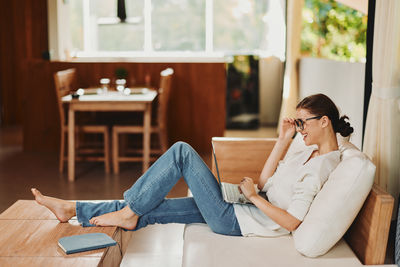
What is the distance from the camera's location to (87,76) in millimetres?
5801

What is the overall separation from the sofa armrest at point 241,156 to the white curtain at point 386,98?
25.9 inches

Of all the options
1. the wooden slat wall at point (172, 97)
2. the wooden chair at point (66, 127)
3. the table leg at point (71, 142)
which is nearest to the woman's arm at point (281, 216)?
the table leg at point (71, 142)

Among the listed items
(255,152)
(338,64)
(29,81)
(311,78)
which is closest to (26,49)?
(29,81)

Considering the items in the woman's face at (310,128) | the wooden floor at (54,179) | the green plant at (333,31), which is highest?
the green plant at (333,31)

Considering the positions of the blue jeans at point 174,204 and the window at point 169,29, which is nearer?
the blue jeans at point 174,204

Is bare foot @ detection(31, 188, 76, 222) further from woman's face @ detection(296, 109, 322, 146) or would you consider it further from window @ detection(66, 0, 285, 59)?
window @ detection(66, 0, 285, 59)

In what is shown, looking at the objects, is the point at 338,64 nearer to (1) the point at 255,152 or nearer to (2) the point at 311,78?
(2) the point at 311,78

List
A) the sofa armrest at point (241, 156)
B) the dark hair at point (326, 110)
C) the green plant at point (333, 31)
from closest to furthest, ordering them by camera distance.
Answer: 1. the dark hair at point (326, 110)
2. the sofa armrest at point (241, 156)
3. the green plant at point (333, 31)

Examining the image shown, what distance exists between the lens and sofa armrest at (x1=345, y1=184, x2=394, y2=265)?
1848mm

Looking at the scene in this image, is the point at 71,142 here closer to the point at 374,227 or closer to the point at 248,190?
the point at 248,190

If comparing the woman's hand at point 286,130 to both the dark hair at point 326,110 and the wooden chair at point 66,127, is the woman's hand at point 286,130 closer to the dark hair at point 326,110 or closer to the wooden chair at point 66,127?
the dark hair at point 326,110

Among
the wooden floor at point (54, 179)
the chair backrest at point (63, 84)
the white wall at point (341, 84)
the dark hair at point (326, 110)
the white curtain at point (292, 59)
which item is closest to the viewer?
the dark hair at point (326, 110)

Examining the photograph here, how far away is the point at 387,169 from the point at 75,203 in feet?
5.29

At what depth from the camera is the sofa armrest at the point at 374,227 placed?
185 cm
